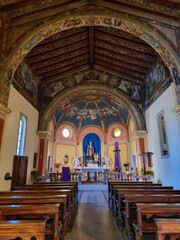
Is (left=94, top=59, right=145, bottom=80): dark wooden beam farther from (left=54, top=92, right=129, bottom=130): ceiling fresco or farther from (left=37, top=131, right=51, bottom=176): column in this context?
(left=37, top=131, right=51, bottom=176): column

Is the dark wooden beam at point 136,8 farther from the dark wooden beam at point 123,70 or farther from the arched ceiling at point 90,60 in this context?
the dark wooden beam at point 123,70

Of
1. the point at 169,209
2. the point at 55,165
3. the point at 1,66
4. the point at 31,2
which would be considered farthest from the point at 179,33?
the point at 55,165

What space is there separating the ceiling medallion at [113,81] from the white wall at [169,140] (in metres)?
3.95

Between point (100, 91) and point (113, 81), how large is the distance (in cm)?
138

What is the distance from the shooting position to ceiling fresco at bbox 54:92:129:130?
16750 mm

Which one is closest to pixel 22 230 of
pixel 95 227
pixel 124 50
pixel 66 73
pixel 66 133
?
→ pixel 95 227

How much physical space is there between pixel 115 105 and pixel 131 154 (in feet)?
18.3

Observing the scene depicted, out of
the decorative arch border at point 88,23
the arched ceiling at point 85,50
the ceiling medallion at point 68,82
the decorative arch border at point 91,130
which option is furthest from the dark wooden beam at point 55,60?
the decorative arch border at point 91,130

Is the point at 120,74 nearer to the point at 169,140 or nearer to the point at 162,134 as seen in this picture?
the point at 162,134

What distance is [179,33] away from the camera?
6.48 metres

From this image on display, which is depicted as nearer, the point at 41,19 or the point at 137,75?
the point at 41,19

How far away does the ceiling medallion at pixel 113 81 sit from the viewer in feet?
43.2

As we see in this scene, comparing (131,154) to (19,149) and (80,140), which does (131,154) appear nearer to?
(80,140)

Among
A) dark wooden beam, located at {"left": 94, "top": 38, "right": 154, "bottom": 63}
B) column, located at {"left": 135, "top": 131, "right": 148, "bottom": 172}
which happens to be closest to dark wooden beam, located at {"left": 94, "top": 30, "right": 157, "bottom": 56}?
dark wooden beam, located at {"left": 94, "top": 38, "right": 154, "bottom": 63}
